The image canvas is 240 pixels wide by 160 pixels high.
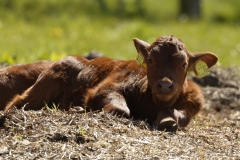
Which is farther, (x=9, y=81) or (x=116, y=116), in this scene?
(x=9, y=81)

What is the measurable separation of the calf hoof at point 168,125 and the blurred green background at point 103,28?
5.72 meters

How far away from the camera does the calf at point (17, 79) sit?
8672mm

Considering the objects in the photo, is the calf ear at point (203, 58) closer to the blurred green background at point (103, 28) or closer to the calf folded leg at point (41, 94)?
the calf folded leg at point (41, 94)

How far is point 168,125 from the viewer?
691 centimetres

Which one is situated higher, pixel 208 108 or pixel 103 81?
pixel 103 81

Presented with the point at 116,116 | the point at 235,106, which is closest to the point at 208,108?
the point at 235,106

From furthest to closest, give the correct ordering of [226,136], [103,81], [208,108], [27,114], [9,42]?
1. [9,42]
2. [208,108]
3. [103,81]
4. [226,136]
5. [27,114]

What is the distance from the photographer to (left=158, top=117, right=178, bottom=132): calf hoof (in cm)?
690

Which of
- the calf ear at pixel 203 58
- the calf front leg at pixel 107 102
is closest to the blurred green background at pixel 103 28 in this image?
the calf front leg at pixel 107 102

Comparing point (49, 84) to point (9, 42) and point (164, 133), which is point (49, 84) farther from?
point (9, 42)

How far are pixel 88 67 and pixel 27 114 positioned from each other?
2135 mm

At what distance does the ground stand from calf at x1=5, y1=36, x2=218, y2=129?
0.42m

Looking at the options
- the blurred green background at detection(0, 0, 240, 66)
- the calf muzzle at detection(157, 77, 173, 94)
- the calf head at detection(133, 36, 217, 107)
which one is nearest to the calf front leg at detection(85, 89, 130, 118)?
the calf head at detection(133, 36, 217, 107)

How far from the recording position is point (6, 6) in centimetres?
2067
